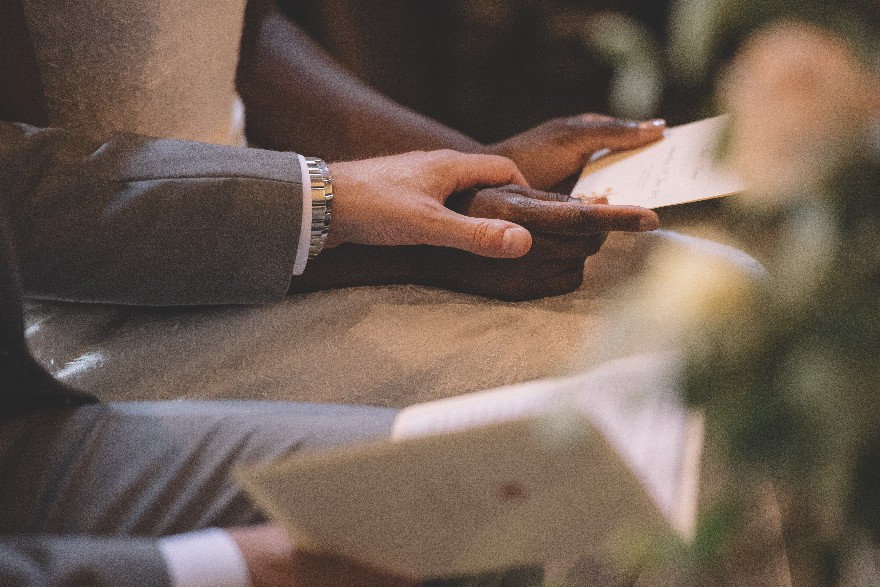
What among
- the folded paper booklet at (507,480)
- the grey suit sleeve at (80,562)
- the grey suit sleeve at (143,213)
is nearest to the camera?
the folded paper booklet at (507,480)

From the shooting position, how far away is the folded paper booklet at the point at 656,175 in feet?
2.36

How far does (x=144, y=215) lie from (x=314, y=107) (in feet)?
1.45

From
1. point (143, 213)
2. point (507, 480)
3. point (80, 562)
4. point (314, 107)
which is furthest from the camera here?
point (314, 107)

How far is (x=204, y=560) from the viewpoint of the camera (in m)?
0.54

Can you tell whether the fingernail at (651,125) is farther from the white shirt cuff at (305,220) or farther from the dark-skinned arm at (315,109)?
the white shirt cuff at (305,220)

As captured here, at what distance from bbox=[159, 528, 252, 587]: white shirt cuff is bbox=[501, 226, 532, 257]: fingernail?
14.5 inches

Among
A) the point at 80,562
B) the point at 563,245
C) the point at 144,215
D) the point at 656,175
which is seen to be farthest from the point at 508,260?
the point at 80,562

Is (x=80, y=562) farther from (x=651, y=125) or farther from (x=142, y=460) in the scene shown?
(x=651, y=125)

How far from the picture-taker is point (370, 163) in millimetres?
857

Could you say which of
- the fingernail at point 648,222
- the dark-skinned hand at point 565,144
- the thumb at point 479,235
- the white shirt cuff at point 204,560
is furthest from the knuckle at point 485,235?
the white shirt cuff at point 204,560

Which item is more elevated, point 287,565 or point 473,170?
point 473,170

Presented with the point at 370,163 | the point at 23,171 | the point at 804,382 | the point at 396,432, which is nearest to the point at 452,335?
the point at 370,163

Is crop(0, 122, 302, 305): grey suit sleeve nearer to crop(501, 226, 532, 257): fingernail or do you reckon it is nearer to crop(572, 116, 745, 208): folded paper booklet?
crop(501, 226, 532, 257): fingernail

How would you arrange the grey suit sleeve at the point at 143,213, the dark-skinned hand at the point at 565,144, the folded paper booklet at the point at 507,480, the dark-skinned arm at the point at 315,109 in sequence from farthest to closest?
the dark-skinned arm at the point at 315,109
the dark-skinned hand at the point at 565,144
the grey suit sleeve at the point at 143,213
the folded paper booklet at the point at 507,480
